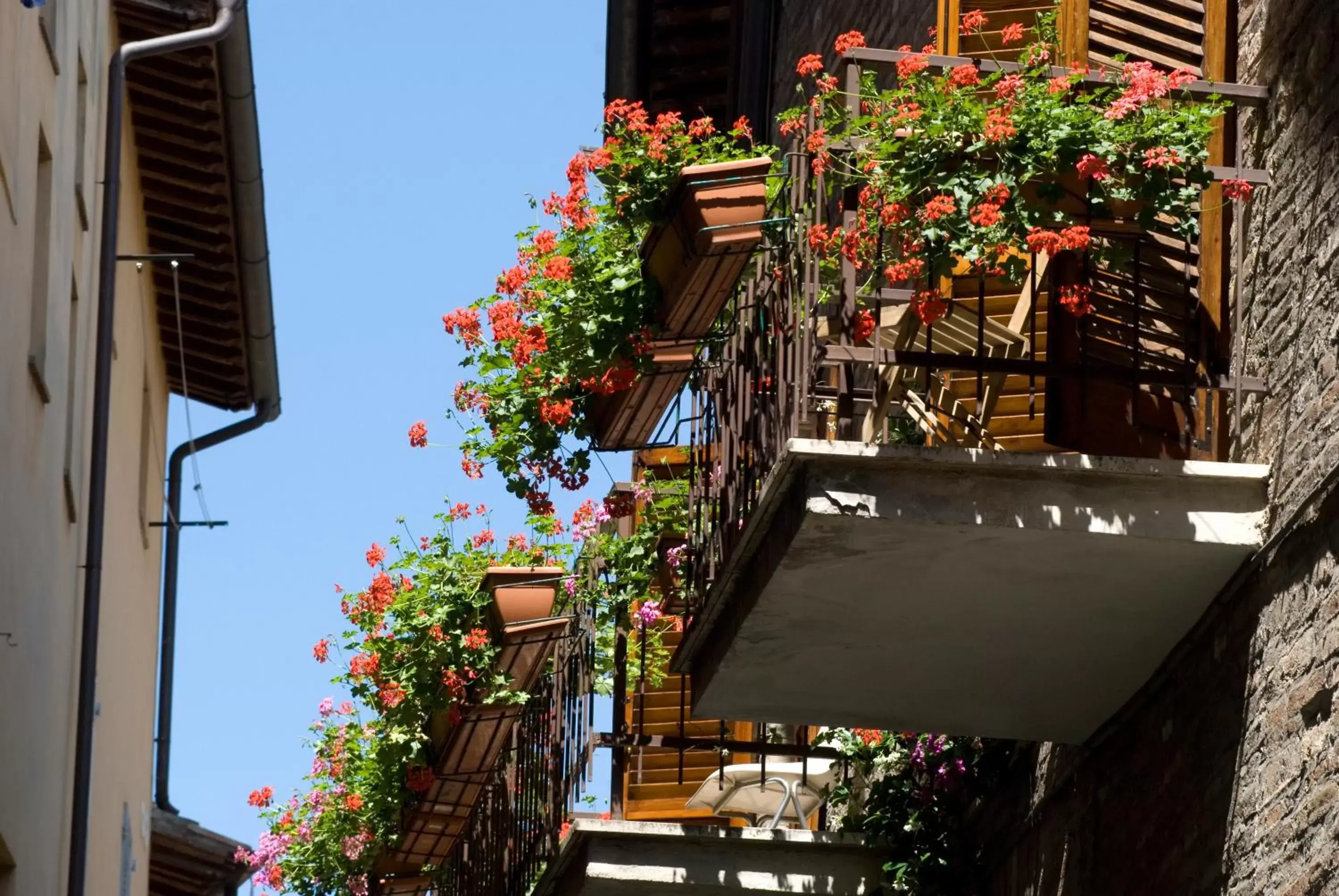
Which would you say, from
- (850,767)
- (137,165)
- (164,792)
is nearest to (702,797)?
(850,767)

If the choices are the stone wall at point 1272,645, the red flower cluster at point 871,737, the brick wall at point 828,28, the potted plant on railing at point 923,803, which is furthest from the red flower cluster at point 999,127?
the brick wall at point 828,28

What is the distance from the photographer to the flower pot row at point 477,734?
41.3 feet

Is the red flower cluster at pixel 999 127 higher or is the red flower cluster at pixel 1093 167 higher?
the red flower cluster at pixel 999 127

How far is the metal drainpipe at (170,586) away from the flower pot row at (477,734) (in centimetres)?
221

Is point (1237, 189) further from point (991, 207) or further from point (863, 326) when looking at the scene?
point (863, 326)

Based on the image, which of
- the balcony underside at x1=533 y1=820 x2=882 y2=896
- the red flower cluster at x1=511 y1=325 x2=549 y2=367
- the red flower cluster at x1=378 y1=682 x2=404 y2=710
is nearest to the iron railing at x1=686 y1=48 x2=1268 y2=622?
the red flower cluster at x1=511 y1=325 x2=549 y2=367

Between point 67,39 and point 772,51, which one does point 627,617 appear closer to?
point 67,39

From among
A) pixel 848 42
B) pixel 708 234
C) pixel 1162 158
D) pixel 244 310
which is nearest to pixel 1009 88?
pixel 1162 158

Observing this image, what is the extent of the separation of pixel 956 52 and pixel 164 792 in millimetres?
9961

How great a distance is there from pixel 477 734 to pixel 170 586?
4.29m

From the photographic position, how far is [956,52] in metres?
10.1

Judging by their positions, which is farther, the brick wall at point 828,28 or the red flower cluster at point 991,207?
the brick wall at point 828,28

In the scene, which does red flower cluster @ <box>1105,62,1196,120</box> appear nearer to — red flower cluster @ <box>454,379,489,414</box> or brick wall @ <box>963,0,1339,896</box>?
brick wall @ <box>963,0,1339,896</box>

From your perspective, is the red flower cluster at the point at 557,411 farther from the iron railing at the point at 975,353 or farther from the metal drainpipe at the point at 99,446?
the metal drainpipe at the point at 99,446
